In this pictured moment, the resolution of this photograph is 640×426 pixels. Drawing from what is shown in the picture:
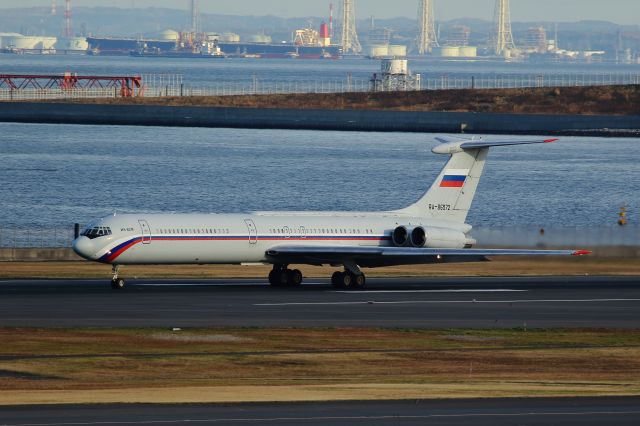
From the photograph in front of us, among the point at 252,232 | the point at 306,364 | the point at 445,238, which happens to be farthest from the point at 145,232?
the point at 306,364

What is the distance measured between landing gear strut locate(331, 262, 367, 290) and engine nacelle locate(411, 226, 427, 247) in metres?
2.53

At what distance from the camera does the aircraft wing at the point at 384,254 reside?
159 feet

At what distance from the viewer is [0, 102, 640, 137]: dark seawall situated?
15025cm

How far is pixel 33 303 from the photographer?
42.1 meters

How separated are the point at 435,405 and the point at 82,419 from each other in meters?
6.85

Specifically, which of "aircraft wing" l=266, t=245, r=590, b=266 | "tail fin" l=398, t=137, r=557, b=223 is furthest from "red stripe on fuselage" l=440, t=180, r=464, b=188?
"aircraft wing" l=266, t=245, r=590, b=266

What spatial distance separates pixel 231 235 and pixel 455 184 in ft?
35.1

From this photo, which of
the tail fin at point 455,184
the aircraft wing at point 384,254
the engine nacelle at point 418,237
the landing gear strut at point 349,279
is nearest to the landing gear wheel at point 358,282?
the landing gear strut at point 349,279

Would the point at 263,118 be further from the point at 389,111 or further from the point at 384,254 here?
the point at 384,254

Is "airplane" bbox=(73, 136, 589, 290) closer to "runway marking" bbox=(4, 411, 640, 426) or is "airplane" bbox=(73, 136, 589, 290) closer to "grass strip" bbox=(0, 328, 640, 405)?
"grass strip" bbox=(0, 328, 640, 405)

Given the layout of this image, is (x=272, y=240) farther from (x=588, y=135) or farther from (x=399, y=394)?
(x=588, y=135)

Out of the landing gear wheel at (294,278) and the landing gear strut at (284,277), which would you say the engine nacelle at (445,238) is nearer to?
the landing gear wheel at (294,278)

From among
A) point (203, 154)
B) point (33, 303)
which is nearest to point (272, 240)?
point (33, 303)

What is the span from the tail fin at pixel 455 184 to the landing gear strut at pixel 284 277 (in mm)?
5648
